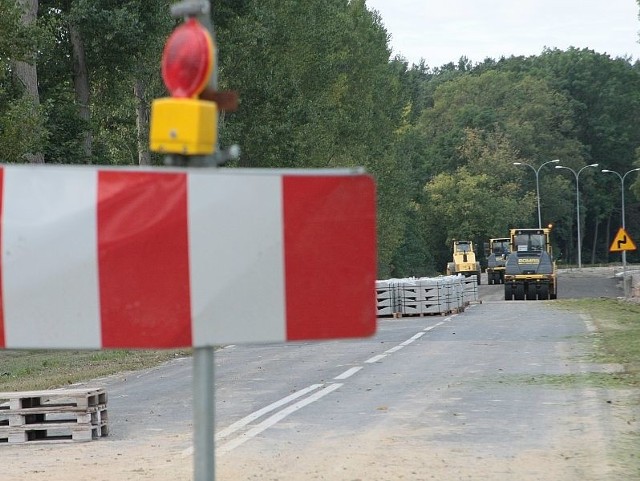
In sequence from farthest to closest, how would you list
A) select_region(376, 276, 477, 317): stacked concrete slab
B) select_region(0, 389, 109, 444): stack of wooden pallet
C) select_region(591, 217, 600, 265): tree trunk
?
select_region(591, 217, 600, 265): tree trunk
select_region(376, 276, 477, 317): stacked concrete slab
select_region(0, 389, 109, 444): stack of wooden pallet

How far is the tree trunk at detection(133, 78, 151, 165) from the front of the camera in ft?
132

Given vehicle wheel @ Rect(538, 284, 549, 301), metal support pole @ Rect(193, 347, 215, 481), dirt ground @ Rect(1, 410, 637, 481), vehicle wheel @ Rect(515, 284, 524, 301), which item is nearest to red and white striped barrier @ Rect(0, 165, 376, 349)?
metal support pole @ Rect(193, 347, 215, 481)

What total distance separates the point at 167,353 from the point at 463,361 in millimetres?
7321

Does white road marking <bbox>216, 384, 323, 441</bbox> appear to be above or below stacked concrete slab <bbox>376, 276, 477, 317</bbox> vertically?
below

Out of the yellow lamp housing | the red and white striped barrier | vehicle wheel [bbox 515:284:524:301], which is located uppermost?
the yellow lamp housing

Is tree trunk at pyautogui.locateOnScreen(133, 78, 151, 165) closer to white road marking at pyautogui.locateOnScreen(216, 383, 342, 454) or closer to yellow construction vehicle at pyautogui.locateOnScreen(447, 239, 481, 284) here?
white road marking at pyautogui.locateOnScreen(216, 383, 342, 454)

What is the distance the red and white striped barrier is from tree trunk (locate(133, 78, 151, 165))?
120ft

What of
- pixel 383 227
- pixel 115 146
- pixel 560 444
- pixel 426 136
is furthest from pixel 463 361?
pixel 426 136

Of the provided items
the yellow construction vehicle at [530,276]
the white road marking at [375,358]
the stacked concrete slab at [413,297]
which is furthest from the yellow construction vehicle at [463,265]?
the white road marking at [375,358]

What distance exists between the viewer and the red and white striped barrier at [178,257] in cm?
394

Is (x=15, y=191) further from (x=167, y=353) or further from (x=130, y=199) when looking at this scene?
(x=167, y=353)

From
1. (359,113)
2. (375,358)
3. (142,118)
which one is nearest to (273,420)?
(375,358)

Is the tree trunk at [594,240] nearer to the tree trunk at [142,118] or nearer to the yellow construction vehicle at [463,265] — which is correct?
the yellow construction vehicle at [463,265]

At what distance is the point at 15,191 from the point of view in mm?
3977
